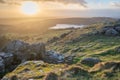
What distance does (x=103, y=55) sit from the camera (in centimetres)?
13012

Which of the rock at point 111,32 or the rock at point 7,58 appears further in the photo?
the rock at point 111,32

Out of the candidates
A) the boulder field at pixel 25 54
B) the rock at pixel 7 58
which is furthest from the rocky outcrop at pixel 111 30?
the rock at pixel 7 58

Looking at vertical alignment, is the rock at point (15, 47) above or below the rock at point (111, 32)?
above

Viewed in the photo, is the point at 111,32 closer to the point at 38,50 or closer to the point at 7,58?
the point at 38,50

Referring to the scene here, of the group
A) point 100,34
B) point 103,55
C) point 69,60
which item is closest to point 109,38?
point 100,34

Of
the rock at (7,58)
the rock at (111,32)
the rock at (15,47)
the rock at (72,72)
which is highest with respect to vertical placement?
the rock at (72,72)

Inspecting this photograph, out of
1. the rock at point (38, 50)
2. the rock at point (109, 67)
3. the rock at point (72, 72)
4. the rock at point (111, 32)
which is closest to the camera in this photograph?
the rock at point (72, 72)

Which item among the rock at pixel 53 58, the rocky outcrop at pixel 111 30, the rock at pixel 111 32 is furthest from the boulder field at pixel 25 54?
the rock at pixel 111 32

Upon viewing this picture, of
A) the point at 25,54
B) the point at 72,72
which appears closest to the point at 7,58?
the point at 25,54

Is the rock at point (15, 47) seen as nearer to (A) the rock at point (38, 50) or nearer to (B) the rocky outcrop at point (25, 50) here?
(B) the rocky outcrop at point (25, 50)

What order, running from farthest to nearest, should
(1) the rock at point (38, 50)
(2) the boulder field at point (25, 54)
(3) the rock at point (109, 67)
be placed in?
(1) the rock at point (38, 50), (2) the boulder field at point (25, 54), (3) the rock at point (109, 67)

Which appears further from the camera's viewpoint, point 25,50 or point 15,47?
point 25,50

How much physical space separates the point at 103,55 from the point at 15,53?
278 feet

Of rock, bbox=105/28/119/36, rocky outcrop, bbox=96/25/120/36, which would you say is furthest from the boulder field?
rock, bbox=105/28/119/36
